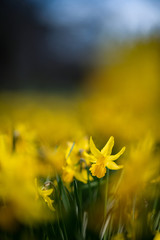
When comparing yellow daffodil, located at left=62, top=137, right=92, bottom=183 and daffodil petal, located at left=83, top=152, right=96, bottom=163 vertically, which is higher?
daffodil petal, located at left=83, top=152, right=96, bottom=163

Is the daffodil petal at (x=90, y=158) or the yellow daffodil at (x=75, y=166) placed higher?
the daffodil petal at (x=90, y=158)

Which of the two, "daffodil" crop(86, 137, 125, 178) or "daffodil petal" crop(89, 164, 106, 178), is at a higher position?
"daffodil" crop(86, 137, 125, 178)

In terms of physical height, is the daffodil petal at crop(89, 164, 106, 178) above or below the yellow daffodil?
above

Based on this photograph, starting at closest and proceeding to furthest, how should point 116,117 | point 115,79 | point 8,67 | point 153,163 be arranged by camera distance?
point 153,163 < point 116,117 < point 115,79 < point 8,67

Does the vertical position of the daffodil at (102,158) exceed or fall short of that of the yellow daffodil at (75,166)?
it exceeds it

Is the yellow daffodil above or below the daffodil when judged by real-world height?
below

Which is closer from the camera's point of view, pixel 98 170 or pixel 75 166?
pixel 98 170

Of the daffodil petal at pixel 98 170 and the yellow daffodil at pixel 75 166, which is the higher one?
the daffodil petal at pixel 98 170

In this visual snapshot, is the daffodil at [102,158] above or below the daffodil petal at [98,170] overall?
above

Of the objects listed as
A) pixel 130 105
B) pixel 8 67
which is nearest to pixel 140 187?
pixel 130 105

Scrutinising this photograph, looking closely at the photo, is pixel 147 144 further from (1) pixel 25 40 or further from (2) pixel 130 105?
(1) pixel 25 40

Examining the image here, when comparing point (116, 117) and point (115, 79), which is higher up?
point (115, 79)
